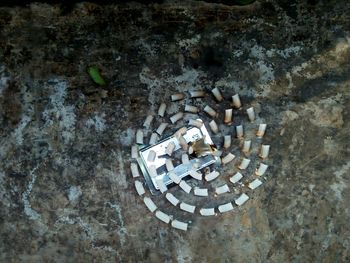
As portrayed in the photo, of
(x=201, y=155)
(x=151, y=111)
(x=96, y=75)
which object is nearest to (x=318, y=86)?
(x=201, y=155)

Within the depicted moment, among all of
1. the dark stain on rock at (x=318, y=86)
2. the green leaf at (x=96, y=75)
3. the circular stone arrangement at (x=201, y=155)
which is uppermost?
the green leaf at (x=96, y=75)

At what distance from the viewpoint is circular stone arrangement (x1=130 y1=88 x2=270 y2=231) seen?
9.40 ft

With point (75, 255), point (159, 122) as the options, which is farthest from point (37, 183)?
point (159, 122)

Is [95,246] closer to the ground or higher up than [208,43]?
closer to the ground

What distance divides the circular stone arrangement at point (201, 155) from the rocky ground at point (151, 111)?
48mm

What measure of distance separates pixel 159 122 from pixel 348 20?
1.08 m

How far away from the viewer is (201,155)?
113 inches

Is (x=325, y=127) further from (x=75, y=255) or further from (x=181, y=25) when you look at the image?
(x=75, y=255)

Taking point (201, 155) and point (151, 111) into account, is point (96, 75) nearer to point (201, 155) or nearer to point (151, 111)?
point (151, 111)

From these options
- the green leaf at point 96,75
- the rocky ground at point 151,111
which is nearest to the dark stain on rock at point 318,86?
the rocky ground at point 151,111

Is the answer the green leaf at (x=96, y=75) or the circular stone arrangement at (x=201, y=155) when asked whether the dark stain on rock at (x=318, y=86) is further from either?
the green leaf at (x=96, y=75)

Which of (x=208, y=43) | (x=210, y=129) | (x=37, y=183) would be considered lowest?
(x=37, y=183)

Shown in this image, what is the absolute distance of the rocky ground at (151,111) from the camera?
284 centimetres

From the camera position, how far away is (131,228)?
2850mm
